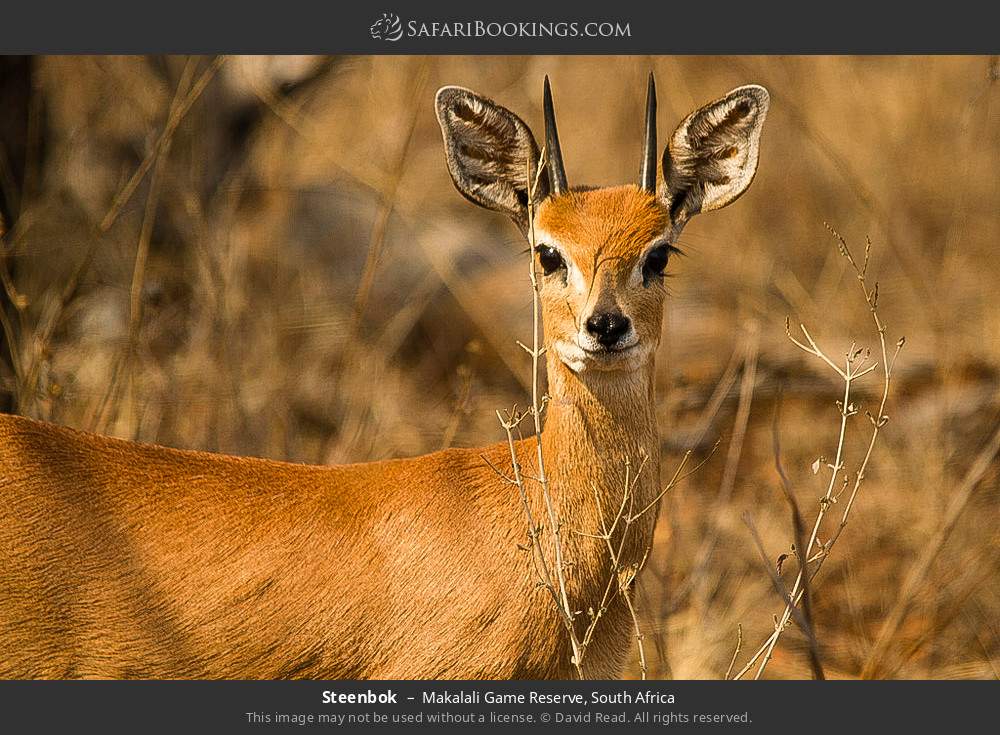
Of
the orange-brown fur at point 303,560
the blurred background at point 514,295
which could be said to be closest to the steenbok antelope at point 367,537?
the orange-brown fur at point 303,560

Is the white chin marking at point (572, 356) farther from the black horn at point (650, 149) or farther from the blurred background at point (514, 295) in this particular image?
the blurred background at point (514, 295)

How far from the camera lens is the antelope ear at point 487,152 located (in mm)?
5355

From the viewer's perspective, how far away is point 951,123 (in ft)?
40.6

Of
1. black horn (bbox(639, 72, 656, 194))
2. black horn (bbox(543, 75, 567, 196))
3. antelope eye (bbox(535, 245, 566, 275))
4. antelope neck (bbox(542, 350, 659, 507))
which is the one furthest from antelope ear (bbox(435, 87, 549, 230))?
antelope neck (bbox(542, 350, 659, 507))

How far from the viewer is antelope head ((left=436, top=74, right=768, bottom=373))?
4934 mm

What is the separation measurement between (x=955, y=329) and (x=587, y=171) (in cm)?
376

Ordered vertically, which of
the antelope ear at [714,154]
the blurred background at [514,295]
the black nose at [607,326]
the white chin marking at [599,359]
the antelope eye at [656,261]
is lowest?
the blurred background at [514,295]

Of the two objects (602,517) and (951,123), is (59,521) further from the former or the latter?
(951,123)

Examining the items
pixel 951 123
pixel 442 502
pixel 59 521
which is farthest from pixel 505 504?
pixel 951 123

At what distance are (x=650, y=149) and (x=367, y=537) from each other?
1.96 m

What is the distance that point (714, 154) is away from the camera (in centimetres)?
554

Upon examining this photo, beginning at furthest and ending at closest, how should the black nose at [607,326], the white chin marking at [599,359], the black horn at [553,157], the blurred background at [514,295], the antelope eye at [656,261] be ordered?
the blurred background at [514,295] → the antelope eye at [656,261] → the black horn at [553,157] → the white chin marking at [599,359] → the black nose at [607,326]

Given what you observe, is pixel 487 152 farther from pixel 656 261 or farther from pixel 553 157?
pixel 656 261

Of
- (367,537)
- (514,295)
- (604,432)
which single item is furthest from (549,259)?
(514,295)
